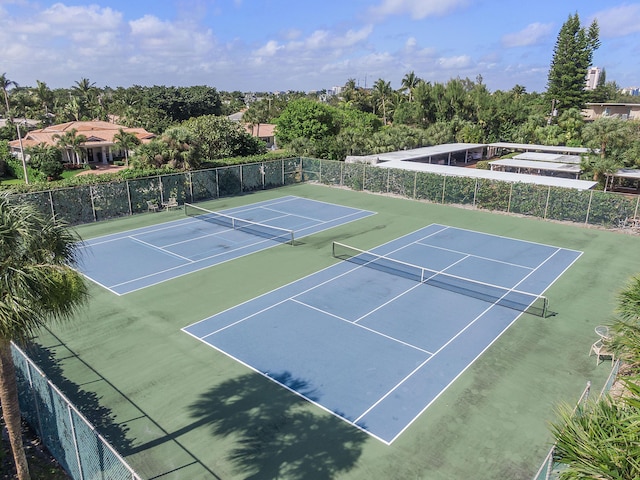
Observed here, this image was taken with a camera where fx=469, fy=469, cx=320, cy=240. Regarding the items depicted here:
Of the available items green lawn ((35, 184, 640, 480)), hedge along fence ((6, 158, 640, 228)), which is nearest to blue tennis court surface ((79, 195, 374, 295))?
green lawn ((35, 184, 640, 480))

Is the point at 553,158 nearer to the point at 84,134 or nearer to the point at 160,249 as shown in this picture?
the point at 160,249

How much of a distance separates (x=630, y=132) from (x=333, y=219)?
81.9 ft

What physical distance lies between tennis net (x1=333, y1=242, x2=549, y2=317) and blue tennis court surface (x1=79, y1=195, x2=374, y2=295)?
5.20 meters

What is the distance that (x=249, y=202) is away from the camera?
3188cm

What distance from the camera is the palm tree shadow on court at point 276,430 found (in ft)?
30.2

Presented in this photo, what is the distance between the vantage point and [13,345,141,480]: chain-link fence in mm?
7539

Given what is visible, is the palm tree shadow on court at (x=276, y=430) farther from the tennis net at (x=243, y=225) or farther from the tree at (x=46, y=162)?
the tree at (x=46, y=162)

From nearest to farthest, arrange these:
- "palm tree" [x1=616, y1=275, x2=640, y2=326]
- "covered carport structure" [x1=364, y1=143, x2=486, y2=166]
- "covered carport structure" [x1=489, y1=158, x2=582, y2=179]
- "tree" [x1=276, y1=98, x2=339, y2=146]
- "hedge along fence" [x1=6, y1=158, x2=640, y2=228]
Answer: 1. "palm tree" [x1=616, y1=275, x2=640, y2=326]
2. "hedge along fence" [x1=6, y1=158, x2=640, y2=228]
3. "covered carport structure" [x1=489, y1=158, x2=582, y2=179]
4. "covered carport structure" [x1=364, y1=143, x2=486, y2=166]
5. "tree" [x1=276, y1=98, x2=339, y2=146]

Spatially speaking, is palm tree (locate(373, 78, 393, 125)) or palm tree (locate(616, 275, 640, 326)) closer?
palm tree (locate(616, 275, 640, 326))

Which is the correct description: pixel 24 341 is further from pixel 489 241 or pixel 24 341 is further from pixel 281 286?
pixel 489 241

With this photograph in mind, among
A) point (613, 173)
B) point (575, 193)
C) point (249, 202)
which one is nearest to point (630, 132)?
point (613, 173)

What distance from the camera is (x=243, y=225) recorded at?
86.4 feet

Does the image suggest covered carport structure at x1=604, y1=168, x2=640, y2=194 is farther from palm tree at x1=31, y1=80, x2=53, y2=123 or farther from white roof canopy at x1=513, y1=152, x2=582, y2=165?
palm tree at x1=31, y1=80, x2=53, y2=123

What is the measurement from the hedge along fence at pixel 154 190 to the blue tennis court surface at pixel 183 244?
3499 mm
